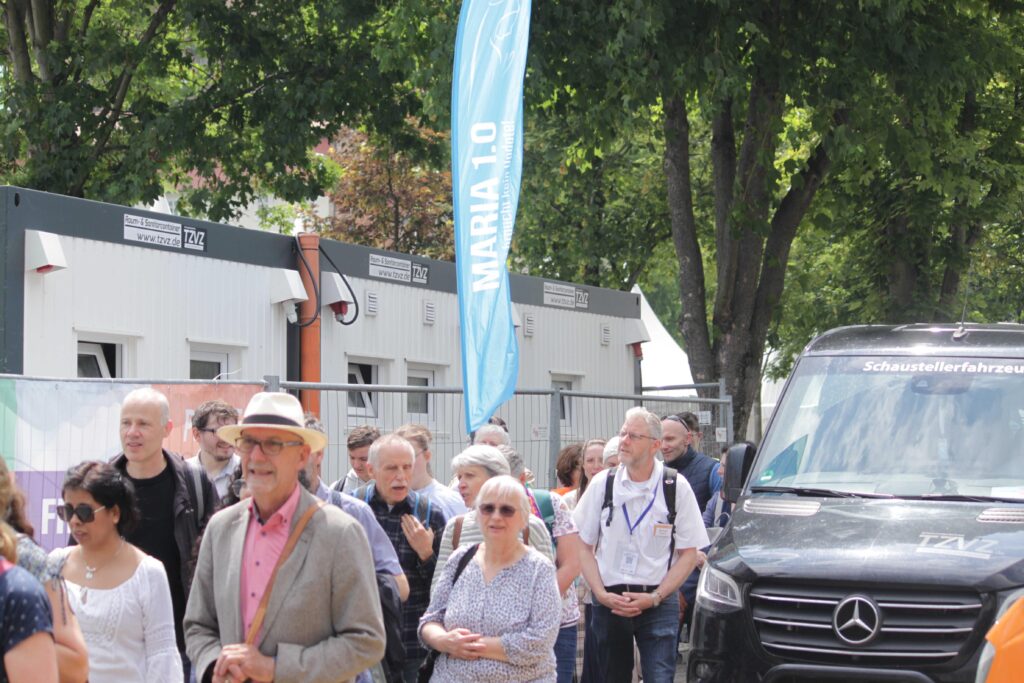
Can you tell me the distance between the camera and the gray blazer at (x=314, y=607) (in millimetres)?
4809

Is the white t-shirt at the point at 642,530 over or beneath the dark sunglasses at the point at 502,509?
beneath

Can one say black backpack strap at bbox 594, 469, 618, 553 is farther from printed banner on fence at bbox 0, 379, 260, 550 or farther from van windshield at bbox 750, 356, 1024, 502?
printed banner on fence at bbox 0, 379, 260, 550

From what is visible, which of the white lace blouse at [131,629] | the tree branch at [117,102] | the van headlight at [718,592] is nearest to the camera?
the white lace blouse at [131,629]

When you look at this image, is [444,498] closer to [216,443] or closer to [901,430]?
[216,443]

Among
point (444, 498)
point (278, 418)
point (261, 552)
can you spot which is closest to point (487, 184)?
point (444, 498)

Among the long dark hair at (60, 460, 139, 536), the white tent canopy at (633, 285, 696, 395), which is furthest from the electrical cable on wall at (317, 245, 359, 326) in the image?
the white tent canopy at (633, 285, 696, 395)

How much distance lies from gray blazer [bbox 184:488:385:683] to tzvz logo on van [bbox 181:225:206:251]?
8.69 meters

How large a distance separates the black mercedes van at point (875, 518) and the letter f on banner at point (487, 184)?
6.65ft

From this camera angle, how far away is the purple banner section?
29.6 ft

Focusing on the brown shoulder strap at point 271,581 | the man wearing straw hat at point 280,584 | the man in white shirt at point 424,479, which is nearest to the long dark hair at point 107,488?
the man wearing straw hat at point 280,584

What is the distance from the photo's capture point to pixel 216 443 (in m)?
7.95

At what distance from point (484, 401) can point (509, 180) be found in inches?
59.4

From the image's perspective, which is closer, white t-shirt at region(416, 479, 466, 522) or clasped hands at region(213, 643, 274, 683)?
clasped hands at region(213, 643, 274, 683)

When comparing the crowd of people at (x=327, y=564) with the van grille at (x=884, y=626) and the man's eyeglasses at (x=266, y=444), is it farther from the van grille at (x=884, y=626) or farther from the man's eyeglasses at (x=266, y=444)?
the van grille at (x=884, y=626)
